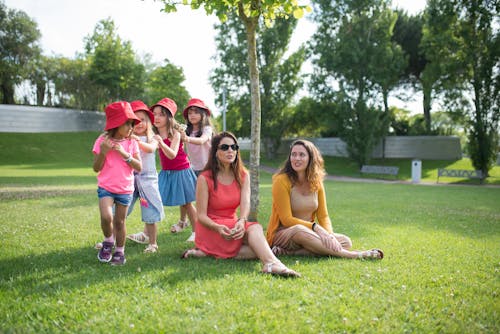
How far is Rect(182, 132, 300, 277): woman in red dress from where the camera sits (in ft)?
15.5

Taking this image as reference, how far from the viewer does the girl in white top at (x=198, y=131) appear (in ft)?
20.2

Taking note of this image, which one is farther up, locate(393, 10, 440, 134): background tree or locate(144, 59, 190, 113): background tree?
locate(393, 10, 440, 134): background tree

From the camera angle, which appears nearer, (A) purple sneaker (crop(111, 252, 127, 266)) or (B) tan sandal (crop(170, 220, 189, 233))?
(A) purple sneaker (crop(111, 252, 127, 266))

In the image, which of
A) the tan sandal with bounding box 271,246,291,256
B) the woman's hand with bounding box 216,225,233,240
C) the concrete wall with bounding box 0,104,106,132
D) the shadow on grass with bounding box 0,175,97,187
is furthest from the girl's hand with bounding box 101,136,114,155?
the concrete wall with bounding box 0,104,106,132

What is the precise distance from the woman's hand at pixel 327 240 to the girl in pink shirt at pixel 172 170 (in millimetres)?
2283

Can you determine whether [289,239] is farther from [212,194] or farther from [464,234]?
[464,234]

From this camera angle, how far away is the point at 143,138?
17.5 feet

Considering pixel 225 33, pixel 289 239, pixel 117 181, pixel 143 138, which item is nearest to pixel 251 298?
pixel 289 239

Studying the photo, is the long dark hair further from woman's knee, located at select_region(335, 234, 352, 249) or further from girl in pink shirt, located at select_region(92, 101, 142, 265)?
woman's knee, located at select_region(335, 234, 352, 249)

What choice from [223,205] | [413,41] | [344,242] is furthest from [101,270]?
[413,41]

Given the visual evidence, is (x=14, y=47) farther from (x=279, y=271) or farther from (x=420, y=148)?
(x=279, y=271)

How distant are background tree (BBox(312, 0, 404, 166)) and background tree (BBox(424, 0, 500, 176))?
13.1 ft

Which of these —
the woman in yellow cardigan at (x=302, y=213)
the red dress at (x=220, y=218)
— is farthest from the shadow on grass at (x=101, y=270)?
the woman in yellow cardigan at (x=302, y=213)

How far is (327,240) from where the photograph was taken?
4992mm
